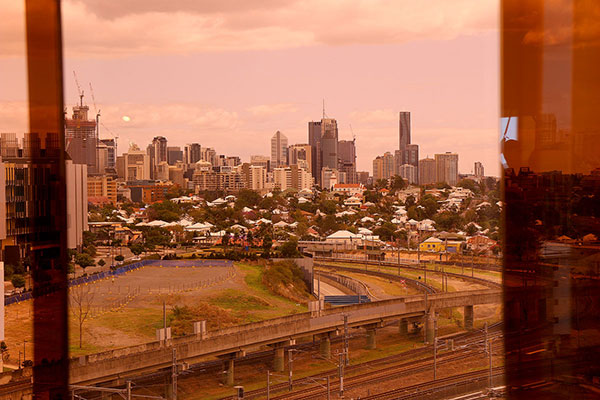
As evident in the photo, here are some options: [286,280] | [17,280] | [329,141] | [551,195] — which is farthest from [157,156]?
[551,195]

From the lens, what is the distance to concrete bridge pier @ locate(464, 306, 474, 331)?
25.5ft

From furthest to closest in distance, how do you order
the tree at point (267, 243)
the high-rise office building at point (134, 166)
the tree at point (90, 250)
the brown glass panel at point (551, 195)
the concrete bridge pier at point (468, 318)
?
the high-rise office building at point (134, 166) → the tree at point (267, 243) → the tree at point (90, 250) → the concrete bridge pier at point (468, 318) → the brown glass panel at point (551, 195)

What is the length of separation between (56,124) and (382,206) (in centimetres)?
1796

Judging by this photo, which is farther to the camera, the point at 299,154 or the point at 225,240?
the point at 225,240

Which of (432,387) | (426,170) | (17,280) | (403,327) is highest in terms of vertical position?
(426,170)

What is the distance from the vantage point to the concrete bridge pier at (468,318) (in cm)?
777

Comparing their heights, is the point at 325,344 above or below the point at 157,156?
below

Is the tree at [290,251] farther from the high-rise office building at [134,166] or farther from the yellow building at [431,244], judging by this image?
the high-rise office building at [134,166]

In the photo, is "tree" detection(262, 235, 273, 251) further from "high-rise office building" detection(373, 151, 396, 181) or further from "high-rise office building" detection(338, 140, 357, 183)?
"high-rise office building" detection(338, 140, 357, 183)

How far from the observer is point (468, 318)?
783 cm

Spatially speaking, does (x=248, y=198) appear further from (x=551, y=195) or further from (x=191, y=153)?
(x=551, y=195)

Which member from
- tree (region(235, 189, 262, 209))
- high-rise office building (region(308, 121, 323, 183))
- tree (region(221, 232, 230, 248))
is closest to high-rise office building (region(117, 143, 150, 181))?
tree (region(221, 232, 230, 248))

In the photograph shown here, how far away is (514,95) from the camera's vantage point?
2.37ft

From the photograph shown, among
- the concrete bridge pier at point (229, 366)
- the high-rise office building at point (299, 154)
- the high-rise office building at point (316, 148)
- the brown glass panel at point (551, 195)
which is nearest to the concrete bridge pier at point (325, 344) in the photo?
the concrete bridge pier at point (229, 366)
